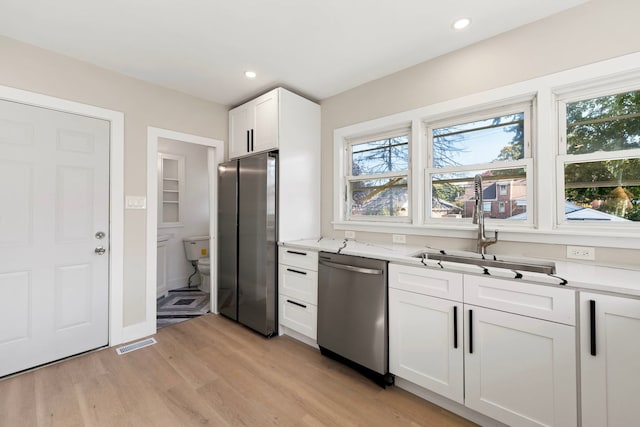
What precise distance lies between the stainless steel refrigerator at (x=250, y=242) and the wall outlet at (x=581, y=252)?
221 centimetres

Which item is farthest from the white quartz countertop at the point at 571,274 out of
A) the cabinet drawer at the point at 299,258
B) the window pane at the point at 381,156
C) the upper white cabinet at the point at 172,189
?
the upper white cabinet at the point at 172,189

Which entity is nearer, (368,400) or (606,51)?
(606,51)

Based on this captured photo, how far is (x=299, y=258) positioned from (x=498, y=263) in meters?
1.53

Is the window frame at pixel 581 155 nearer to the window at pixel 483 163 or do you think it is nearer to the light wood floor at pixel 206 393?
the window at pixel 483 163

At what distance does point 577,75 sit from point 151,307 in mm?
3811

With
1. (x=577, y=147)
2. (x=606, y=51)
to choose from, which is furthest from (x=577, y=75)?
(x=577, y=147)

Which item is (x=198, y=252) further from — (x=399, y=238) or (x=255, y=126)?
(x=399, y=238)

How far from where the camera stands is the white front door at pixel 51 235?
191 centimetres

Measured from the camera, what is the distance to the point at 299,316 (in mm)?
2396

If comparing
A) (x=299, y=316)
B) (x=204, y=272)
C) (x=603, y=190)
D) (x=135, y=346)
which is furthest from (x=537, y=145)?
(x=204, y=272)

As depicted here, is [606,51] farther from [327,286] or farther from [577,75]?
[327,286]

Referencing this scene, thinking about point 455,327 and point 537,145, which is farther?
point 537,145

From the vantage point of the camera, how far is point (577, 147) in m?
1.70

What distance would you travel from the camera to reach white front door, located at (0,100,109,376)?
6.25ft
